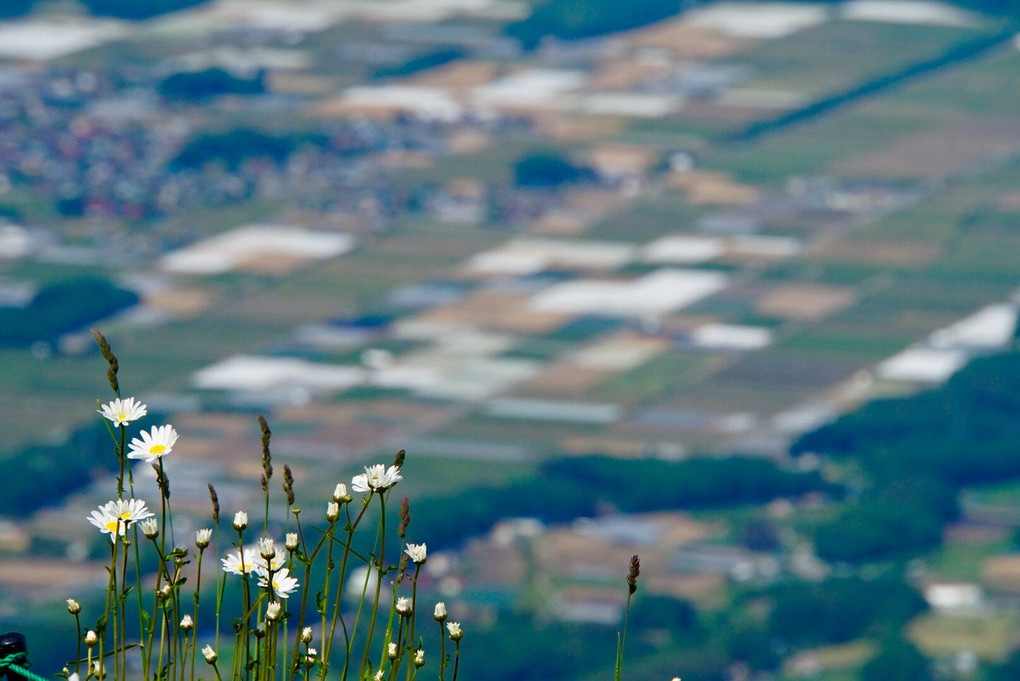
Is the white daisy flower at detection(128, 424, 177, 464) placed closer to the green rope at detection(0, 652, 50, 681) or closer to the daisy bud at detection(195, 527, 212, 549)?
the daisy bud at detection(195, 527, 212, 549)

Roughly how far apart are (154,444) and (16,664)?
782 mm

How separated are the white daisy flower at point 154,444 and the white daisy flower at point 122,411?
7cm

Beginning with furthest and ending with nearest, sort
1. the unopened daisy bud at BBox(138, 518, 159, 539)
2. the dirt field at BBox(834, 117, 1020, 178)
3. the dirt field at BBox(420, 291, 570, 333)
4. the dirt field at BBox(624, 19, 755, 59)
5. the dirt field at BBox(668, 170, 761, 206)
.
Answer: the dirt field at BBox(624, 19, 755, 59) → the dirt field at BBox(834, 117, 1020, 178) → the dirt field at BBox(668, 170, 761, 206) → the dirt field at BBox(420, 291, 570, 333) → the unopened daisy bud at BBox(138, 518, 159, 539)

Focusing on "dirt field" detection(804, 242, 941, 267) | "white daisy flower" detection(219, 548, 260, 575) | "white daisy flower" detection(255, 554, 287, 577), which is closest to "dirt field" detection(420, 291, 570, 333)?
"dirt field" detection(804, 242, 941, 267)

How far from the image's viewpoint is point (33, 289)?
11081 centimetres

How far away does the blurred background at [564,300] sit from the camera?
78500mm

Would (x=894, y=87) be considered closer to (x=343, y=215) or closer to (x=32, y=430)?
(x=343, y=215)

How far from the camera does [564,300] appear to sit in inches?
4488

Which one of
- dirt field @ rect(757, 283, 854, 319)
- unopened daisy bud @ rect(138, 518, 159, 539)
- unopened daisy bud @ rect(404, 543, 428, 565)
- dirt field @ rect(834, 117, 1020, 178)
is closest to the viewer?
unopened daisy bud @ rect(404, 543, 428, 565)

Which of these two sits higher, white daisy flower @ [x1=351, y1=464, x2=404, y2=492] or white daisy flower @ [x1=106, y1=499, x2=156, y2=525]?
white daisy flower @ [x1=351, y1=464, x2=404, y2=492]

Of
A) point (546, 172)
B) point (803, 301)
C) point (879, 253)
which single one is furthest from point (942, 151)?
point (803, 301)

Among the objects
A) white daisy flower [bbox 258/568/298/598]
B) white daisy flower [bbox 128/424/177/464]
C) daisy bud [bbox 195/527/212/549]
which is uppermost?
white daisy flower [bbox 128/424/177/464]

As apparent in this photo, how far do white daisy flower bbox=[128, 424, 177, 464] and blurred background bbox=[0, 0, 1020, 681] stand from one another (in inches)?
2470

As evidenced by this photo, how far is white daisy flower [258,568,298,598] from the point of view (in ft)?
19.2
